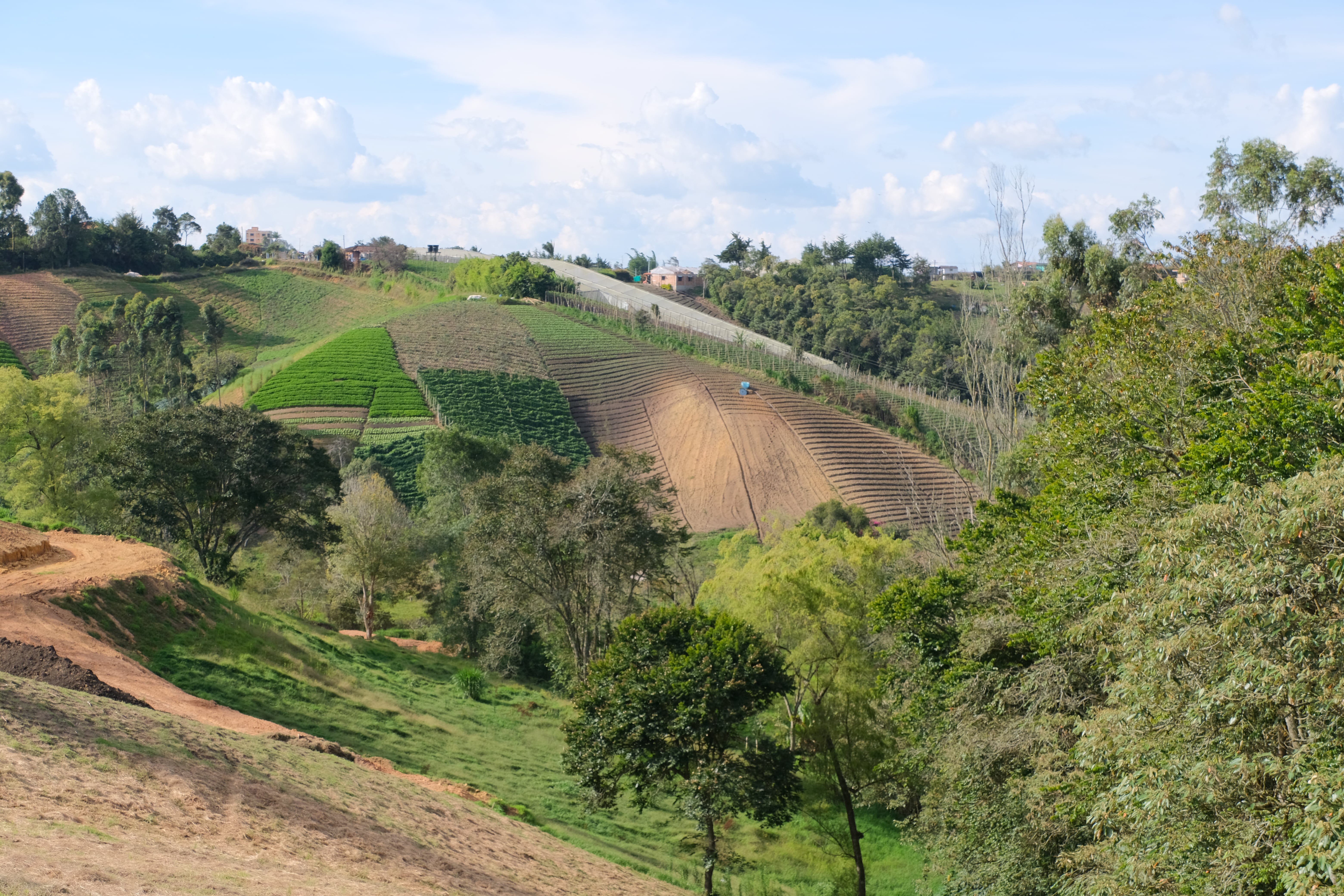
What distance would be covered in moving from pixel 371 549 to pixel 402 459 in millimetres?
23565

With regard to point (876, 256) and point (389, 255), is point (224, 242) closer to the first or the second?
point (389, 255)

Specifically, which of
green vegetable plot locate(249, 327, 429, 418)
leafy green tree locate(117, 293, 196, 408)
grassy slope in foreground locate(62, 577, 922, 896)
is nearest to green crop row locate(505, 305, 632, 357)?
green vegetable plot locate(249, 327, 429, 418)

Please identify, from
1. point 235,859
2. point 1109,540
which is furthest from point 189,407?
point 1109,540

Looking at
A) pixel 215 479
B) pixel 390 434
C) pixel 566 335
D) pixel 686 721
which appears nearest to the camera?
pixel 686 721

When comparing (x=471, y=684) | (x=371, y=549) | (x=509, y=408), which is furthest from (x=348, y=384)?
(x=471, y=684)

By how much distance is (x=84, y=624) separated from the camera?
774 inches

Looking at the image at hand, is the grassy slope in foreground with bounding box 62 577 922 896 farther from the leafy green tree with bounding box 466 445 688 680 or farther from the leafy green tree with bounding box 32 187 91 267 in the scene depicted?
the leafy green tree with bounding box 32 187 91 267

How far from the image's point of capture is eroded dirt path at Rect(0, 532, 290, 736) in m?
17.1

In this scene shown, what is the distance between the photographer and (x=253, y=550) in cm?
4619

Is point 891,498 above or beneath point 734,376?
beneath

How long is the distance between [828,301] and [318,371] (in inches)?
2473

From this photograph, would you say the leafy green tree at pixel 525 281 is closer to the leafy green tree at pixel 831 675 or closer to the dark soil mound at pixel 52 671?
the leafy green tree at pixel 831 675

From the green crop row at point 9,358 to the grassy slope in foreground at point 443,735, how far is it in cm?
6532

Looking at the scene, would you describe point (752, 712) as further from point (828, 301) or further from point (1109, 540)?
point (828, 301)
